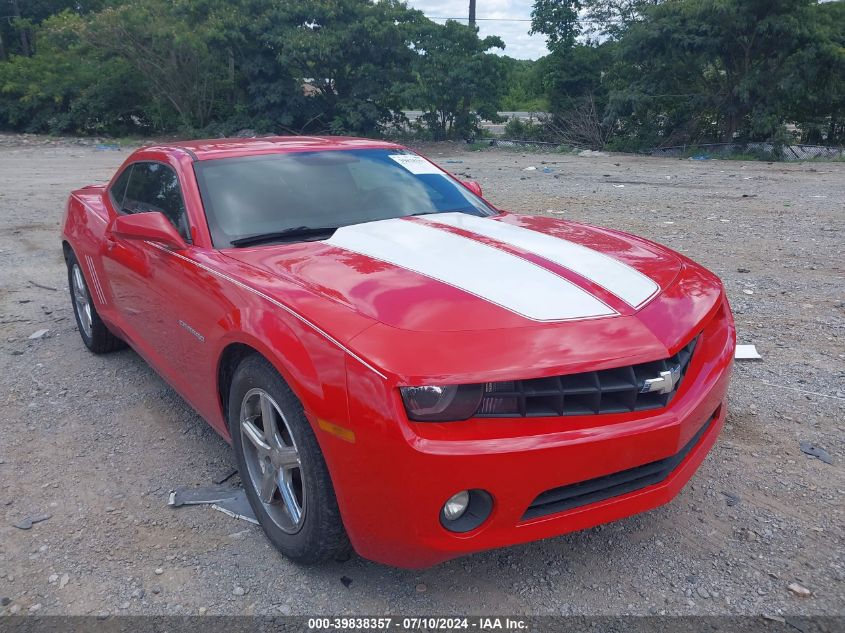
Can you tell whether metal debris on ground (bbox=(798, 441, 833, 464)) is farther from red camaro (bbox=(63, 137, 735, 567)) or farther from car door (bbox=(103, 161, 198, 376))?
car door (bbox=(103, 161, 198, 376))

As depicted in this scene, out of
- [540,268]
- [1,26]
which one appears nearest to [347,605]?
[540,268]

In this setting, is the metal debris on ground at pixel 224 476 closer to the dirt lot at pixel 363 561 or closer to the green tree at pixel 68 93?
the dirt lot at pixel 363 561

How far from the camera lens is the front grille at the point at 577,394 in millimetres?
2125

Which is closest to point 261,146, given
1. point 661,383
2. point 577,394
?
point 577,394

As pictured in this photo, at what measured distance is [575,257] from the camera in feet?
9.42

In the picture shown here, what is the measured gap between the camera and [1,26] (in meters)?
33.2

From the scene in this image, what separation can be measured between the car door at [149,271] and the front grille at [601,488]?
70.5 inches

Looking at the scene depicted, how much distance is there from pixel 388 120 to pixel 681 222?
54.9ft

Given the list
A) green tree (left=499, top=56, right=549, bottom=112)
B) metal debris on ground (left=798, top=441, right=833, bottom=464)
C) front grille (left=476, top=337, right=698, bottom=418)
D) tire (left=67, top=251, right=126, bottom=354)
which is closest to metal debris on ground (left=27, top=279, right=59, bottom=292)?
tire (left=67, top=251, right=126, bottom=354)

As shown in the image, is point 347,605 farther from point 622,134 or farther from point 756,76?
point 622,134

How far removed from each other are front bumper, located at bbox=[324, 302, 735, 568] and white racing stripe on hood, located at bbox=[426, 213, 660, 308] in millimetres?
503

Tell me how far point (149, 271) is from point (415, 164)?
159 centimetres

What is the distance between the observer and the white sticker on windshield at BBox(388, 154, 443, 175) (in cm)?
400

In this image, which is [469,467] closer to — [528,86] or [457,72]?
[457,72]
